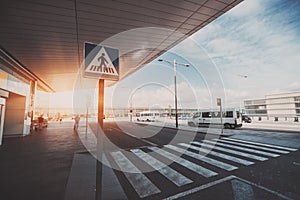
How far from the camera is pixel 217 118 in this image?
17.3 m

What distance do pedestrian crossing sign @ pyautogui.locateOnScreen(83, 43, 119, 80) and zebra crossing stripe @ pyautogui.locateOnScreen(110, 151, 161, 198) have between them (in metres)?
2.69

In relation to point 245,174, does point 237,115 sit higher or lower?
higher

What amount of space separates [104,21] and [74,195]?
4970 mm

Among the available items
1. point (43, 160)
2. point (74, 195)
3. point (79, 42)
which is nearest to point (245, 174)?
point (74, 195)

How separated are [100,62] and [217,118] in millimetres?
17385

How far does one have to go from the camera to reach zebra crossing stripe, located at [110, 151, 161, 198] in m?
3.45

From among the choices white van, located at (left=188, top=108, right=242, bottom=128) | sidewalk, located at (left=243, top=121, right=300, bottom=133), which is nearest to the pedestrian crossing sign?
white van, located at (left=188, top=108, right=242, bottom=128)

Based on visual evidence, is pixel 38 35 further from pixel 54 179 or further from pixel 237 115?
pixel 237 115

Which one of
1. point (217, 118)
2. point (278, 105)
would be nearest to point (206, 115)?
point (217, 118)

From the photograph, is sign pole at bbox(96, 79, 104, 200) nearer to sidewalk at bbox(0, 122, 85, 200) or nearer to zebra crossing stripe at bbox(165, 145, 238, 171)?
sidewalk at bbox(0, 122, 85, 200)

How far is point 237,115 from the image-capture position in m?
16.1

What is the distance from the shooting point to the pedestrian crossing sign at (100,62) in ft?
7.97

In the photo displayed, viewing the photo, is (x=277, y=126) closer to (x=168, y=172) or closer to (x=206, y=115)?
(x=206, y=115)

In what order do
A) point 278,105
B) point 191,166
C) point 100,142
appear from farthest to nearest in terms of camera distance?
point 278,105
point 191,166
point 100,142
